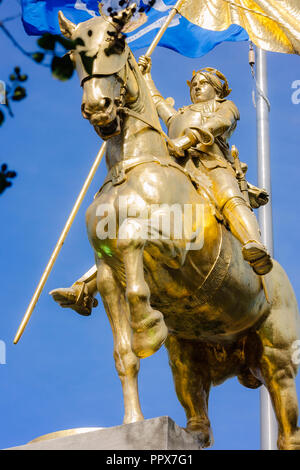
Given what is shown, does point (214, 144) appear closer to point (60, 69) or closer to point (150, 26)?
point (150, 26)

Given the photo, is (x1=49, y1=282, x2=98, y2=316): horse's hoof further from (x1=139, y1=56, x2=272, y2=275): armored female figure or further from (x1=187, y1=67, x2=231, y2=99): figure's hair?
(x1=187, y1=67, x2=231, y2=99): figure's hair

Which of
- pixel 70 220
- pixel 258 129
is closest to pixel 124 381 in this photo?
pixel 70 220

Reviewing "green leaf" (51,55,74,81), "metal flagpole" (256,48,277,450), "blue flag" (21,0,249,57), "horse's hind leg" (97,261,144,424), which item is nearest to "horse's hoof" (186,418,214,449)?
"horse's hind leg" (97,261,144,424)

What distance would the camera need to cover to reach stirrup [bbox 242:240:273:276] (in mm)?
9867

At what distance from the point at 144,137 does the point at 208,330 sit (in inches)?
87.4

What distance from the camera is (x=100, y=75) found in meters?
9.47

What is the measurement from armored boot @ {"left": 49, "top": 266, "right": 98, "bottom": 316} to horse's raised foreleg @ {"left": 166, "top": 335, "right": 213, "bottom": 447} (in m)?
1.14

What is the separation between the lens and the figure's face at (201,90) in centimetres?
1189

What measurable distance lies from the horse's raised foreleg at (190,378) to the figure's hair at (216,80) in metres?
3.13

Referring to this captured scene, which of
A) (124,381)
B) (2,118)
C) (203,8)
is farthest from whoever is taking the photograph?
(203,8)

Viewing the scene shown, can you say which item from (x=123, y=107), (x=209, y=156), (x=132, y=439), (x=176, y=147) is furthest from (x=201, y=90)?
(x=132, y=439)

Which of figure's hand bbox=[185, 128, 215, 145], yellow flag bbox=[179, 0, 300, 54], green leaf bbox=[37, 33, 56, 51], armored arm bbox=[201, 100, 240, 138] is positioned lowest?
green leaf bbox=[37, 33, 56, 51]

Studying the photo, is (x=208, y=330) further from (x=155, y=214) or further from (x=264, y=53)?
(x=264, y=53)

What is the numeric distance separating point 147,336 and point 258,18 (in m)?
6.21
